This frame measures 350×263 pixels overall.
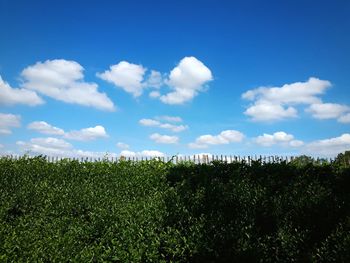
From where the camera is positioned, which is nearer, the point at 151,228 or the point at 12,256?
the point at 12,256

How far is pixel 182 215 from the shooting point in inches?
425

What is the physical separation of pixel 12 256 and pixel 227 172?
7.96 metres

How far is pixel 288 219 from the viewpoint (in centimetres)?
974

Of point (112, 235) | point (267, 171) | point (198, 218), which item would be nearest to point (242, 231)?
point (198, 218)

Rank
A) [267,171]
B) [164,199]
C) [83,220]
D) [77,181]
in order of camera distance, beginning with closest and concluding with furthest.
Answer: [83,220] < [164,199] < [267,171] < [77,181]

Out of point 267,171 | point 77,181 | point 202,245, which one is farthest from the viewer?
point 77,181

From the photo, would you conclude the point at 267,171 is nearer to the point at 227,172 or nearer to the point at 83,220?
the point at 227,172

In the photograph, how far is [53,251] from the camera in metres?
9.05

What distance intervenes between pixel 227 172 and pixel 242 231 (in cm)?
484

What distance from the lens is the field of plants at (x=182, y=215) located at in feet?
29.3

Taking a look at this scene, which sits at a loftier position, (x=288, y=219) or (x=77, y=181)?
(x=77, y=181)

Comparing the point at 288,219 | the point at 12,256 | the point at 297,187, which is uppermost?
the point at 297,187

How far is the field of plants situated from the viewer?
893 centimetres

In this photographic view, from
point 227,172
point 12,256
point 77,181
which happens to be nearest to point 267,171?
point 227,172
